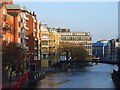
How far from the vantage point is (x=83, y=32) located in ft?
520

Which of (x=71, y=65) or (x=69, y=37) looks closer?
(x=71, y=65)

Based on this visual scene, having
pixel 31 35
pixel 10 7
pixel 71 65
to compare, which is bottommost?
pixel 71 65

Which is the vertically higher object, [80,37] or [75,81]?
[80,37]

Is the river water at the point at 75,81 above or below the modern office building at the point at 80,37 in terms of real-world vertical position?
below

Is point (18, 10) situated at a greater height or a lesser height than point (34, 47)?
greater

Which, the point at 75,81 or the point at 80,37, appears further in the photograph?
the point at 80,37

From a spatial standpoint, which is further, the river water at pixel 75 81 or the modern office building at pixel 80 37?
the modern office building at pixel 80 37

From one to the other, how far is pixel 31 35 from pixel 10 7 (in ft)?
30.3

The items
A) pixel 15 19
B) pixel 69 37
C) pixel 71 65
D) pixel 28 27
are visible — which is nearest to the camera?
pixel 15 19

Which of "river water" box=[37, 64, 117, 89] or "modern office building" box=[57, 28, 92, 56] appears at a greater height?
"modern office building" box=[57, 28, 92, 56]

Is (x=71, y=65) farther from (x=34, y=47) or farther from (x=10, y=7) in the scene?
(x=10, y=7)

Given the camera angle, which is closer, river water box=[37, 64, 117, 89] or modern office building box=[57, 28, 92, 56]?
river water box=[37, 64, 117, 89]

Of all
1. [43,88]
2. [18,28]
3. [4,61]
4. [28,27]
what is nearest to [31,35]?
[28,27]

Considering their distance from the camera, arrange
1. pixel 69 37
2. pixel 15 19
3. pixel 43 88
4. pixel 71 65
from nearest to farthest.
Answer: pixel 43 88 → pixel 15 19 → pixel 71 65 → pixel 69 37
